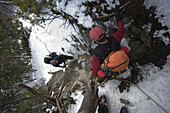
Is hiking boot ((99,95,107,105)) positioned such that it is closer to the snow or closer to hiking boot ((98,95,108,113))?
hiking boot ((98,95,108,113))

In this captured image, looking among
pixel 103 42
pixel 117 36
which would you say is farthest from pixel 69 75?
pixel 117 36

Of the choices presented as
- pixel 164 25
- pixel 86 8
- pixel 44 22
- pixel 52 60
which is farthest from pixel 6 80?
pixel 164 25

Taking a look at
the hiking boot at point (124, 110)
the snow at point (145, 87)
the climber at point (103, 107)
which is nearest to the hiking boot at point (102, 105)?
the climber at point (103, 107)

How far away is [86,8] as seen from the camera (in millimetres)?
3010

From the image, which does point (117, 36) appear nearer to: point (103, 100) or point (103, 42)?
point (103, 42)

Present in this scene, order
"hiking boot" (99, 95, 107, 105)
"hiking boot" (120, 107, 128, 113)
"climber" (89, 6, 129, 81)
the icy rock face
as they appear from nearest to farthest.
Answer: "climber" (89, 6, 129, 81), "hiking boot" (120, 107, 128, 113), "hiking boot" (99, 95, 107, 105), the icy rock face

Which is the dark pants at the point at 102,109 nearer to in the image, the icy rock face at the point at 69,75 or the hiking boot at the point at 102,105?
the hiking boot at the point at 102,105

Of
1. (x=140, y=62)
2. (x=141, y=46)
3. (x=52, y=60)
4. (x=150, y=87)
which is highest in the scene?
(x=52, y=60)

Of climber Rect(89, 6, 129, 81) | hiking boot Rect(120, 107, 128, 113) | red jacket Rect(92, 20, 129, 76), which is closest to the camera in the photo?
climber Rect(89, 6, 129, 81)

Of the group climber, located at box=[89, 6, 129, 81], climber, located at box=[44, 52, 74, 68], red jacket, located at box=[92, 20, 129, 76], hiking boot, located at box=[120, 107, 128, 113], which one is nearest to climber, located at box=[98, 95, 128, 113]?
hiking boot, located at box=[120, 107, 128, 113]

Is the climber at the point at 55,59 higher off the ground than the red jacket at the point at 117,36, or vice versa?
the climber at the point at 55,59

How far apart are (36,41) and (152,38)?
5517 millimetres

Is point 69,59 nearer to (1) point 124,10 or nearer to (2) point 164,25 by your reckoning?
(1) point 124,10

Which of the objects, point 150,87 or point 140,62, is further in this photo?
point 140,62
